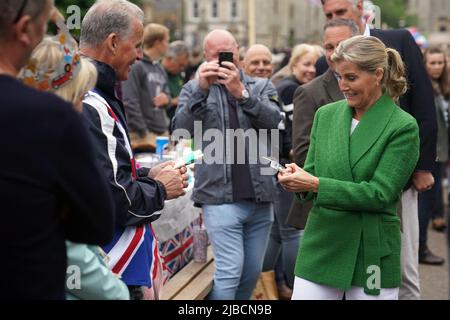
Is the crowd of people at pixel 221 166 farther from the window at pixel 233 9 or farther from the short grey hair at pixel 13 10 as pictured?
the window at pixel 233 9

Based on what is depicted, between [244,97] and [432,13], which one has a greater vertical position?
[244,97]

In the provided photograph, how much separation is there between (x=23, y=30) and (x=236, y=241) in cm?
317

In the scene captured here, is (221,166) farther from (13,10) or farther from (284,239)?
(13,10)

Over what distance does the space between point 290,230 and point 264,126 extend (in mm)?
1374

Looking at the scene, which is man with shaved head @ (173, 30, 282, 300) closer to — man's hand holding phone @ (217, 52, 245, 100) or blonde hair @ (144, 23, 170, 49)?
man's hand holding phone @ (217, 52, 245, 100)

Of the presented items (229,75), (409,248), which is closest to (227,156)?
(229,75)

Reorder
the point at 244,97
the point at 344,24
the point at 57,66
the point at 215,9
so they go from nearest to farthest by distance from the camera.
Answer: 1. the point at 57,66
2. the point at 344,24
3. the point at 244,97
4. the point at 215,9

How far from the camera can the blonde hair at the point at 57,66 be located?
2.45 m

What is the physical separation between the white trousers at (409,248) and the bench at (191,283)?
1.43 meters

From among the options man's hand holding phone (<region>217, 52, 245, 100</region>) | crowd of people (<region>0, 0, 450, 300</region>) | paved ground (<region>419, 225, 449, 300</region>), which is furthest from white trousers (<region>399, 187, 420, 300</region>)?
paved ground (<region>419, 225, 449, 300</region>)

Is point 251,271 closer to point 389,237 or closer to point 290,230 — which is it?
point 290,230

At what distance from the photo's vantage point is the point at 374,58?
12.1 ft
